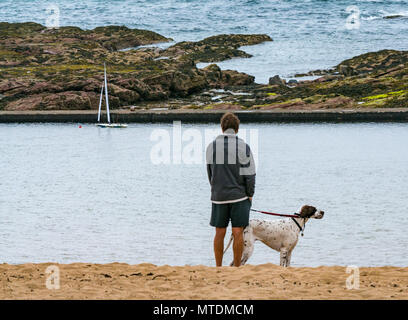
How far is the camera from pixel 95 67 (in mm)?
86000

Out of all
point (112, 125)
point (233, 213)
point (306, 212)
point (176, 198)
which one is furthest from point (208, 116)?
point (233, 213)

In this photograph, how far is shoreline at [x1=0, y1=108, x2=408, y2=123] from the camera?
48250 mm

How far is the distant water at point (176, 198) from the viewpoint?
14.2m

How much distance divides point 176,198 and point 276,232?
13.0m

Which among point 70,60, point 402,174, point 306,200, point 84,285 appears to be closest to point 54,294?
point 84,285

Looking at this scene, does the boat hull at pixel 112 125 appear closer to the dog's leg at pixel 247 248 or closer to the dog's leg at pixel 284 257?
the dog's leg at pixel 284 257

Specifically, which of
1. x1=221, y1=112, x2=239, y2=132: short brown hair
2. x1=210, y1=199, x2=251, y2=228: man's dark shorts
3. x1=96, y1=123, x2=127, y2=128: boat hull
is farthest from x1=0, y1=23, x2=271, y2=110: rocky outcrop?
x1=221, y1=112, x2=239, y2=132: short brown hair

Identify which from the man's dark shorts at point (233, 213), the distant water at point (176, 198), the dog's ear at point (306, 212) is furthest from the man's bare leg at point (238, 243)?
the distant water at point (176, 198)

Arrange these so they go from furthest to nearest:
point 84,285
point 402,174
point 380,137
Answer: point 380,137, point 402,174, point 84,285

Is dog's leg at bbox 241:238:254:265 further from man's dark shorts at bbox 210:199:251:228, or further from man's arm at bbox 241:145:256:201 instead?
man's arm at bbox 241:145:256:201

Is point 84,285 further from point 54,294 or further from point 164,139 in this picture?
point 164,139

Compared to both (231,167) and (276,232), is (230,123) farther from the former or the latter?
(276,232)

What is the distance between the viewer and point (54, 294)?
812 cm
